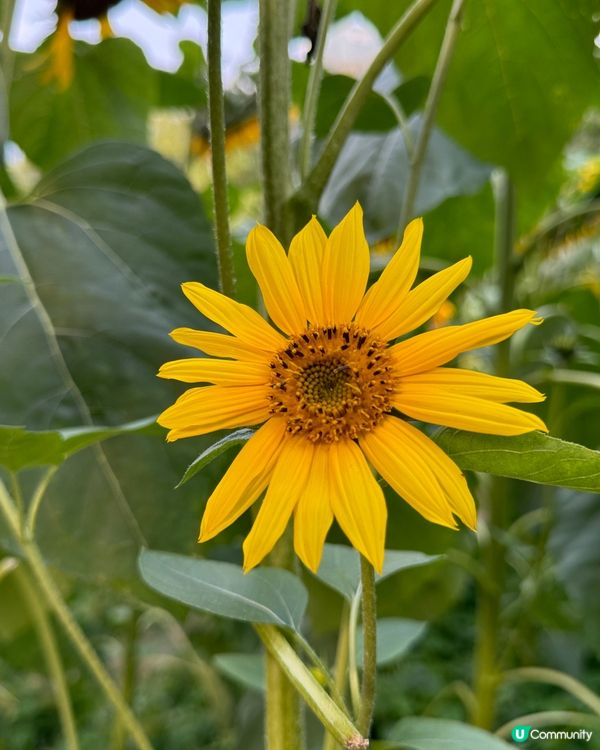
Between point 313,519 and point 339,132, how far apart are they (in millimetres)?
177

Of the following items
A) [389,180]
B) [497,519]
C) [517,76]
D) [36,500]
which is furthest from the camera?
[497,519]

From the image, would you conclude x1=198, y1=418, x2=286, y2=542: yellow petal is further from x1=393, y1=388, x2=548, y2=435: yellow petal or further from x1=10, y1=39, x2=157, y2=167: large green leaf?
x1=10, y1=39, x2=157, y2=167: large green leaf

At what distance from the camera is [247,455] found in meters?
0.25

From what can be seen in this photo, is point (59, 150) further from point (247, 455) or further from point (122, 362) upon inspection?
point (247, 455)

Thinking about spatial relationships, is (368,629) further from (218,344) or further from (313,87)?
(313,87)

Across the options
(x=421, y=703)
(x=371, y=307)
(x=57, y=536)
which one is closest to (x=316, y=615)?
(x=57, y=536)

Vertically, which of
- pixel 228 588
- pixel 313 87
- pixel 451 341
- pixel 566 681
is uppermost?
pixel 313 87

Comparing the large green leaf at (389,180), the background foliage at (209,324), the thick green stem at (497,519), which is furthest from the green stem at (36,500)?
the thick green stem at (497,519)

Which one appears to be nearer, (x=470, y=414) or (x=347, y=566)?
(x=470, y=414)

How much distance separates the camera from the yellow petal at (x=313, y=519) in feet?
0.79

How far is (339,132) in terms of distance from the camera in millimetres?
332

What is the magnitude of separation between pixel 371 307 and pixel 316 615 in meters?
0.37

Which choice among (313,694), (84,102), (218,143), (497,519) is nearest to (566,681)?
(497,519)

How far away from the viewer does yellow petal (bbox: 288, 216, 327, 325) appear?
10.4 inches
